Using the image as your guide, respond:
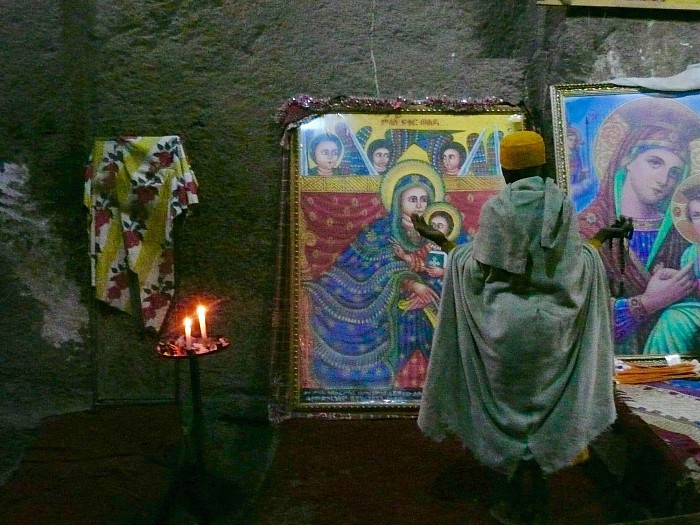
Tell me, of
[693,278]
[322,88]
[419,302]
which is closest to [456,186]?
[419,302]

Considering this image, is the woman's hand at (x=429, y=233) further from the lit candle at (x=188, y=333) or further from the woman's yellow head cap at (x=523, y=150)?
the lit candle at (x=188, y=333)

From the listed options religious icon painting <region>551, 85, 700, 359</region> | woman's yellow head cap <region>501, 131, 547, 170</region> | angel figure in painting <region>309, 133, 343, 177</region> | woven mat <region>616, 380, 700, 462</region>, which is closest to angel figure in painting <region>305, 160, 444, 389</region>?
angel figure in painting <region>309, 133, 343, 177</region>

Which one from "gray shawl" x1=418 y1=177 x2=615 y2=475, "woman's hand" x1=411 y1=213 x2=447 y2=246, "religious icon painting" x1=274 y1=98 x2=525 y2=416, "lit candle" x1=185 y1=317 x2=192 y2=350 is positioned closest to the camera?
"gray shawl" x1=418 y1=177 x2=615 y2=475

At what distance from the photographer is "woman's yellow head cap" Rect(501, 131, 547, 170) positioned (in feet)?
5.77

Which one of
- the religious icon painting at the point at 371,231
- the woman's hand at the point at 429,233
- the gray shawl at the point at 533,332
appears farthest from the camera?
the religious icon painting at the point at 371,231

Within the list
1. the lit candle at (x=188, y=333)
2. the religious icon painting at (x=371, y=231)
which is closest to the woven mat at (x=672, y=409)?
the religious icon painting at (x=371, y=231)

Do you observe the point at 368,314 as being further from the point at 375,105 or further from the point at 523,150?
the point at 523,150

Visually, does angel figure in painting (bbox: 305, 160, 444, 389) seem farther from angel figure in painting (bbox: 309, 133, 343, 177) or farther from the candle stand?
the candle stand

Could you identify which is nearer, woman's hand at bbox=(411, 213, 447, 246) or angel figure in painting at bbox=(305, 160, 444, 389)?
woman's hand at bbox=(411, 213, 447, 246)

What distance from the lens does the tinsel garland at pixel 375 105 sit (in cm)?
280

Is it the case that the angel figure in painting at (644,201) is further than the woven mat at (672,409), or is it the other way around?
the angel figure in painting at (644,201)

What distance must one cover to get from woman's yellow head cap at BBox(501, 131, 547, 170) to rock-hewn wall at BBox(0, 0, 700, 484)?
3.91ft

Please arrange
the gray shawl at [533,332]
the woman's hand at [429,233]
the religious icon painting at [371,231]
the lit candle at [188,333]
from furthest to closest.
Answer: the religious icon painting at [371,231]
the lit candle at [188,333]
the woman's hand at [429,233]
the gray shawl at [533,332]

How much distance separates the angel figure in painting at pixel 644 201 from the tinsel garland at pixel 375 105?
1.78 feet
